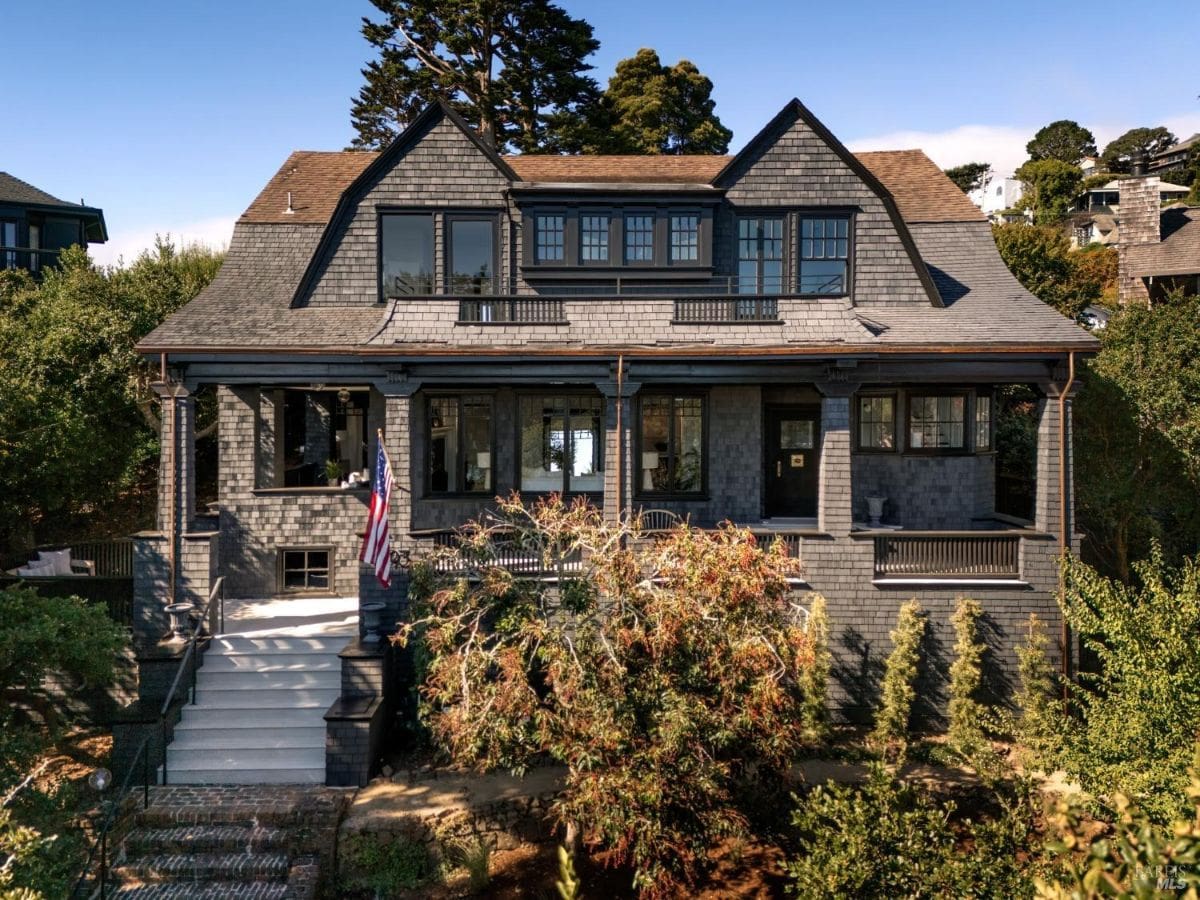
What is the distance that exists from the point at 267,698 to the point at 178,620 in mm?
2058

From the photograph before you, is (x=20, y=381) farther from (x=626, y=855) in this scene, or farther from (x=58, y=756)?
(x=626, y=855)

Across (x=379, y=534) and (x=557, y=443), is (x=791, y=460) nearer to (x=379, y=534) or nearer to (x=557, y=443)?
(x=557, y=443)

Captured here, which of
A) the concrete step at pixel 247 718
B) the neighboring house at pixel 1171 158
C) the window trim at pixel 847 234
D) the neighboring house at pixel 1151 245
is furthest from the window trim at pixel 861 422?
the neighboring house at pixel 1171 158

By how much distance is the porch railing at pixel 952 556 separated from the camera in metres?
13.4

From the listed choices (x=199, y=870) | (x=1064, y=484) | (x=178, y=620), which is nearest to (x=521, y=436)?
(x=178, y=620)

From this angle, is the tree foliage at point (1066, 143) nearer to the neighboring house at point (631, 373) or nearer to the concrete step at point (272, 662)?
the neighboring house at point (631, 373)

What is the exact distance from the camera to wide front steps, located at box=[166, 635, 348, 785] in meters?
11.1

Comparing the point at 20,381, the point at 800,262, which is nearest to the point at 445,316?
the point at 800,262

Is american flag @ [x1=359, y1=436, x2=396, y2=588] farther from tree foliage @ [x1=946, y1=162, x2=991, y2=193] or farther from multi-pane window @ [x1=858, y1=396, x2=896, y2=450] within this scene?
tree foliage @ [x1=946, y1=162, x2=991, y2=193]

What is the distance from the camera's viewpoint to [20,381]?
16.8 m

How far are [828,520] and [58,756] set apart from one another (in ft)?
45.0

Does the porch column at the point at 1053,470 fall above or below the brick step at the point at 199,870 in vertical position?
above

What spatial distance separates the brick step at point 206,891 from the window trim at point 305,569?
6.87 meters

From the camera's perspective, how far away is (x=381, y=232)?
16078 mm
